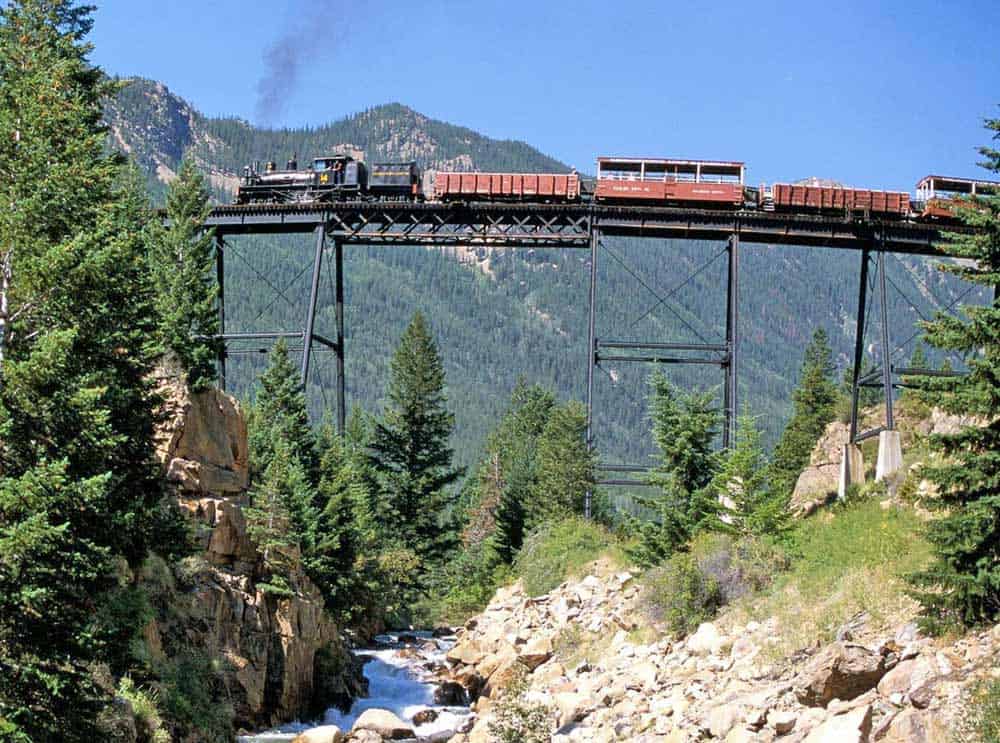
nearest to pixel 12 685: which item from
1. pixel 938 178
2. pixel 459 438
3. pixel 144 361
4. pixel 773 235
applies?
pixel 144 361

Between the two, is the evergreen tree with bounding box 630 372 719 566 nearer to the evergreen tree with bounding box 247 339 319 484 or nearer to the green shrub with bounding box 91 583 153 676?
the evergreen tree with bounding box 247 339 319 484

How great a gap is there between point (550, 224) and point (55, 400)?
1126 inches

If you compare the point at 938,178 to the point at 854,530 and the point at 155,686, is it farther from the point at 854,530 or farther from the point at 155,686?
the point at 155,686

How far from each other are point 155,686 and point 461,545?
41.4 m

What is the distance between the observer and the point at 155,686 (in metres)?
24.2

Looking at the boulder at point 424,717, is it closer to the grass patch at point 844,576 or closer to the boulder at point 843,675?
the grass patch at point 844,576

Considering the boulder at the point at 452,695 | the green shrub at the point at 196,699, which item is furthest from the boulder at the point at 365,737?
the boulder at the point at 452,695

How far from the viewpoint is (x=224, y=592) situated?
100ft

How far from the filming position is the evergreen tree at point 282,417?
42.7m

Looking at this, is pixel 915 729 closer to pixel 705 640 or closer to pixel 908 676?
pixel 908 676

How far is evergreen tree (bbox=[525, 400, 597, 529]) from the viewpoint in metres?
47.2

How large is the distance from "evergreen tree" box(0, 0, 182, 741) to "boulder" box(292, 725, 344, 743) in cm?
1125

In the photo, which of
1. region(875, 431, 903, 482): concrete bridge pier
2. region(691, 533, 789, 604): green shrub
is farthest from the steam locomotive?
region(691, 533, 789, 604): green shrub

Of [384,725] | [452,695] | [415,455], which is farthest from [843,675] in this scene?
[415,455]
